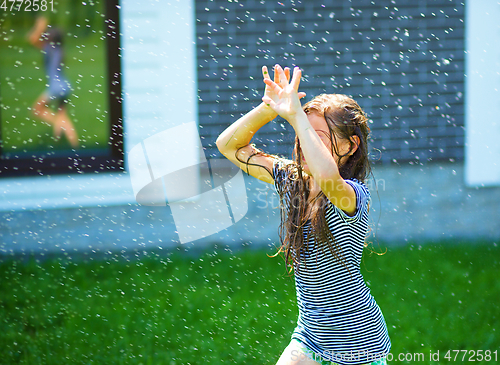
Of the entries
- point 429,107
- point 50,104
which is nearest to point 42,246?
point 50,104

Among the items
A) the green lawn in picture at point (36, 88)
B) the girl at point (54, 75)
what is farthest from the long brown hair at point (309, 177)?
the girl at point (54, 75)

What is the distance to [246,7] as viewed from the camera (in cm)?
529

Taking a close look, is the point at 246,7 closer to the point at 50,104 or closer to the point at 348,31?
the point at 348,31

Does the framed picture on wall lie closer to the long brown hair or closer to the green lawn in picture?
the green lawn in picture

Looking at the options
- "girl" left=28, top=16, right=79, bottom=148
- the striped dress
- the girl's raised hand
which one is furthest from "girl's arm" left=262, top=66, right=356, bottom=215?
"girl" left=28, top=16, right=79, bottom=148

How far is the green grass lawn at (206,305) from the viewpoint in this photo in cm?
324

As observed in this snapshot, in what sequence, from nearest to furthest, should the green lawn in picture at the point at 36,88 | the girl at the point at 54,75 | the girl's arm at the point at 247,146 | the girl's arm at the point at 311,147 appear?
the girl's arm at the point at 311,147, the girl's arm at the point at 247,146, the girl at the point at 54,75, the green lawn in picture at the point at 36,88

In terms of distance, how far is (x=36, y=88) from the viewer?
37.3ft

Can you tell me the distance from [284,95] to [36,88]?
439 inches

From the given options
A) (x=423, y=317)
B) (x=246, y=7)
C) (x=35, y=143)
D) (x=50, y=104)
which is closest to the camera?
(x=423, y=317)

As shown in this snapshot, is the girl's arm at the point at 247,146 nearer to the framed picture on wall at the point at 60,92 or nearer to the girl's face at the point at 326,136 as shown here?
the girl's face at the point at 326,136

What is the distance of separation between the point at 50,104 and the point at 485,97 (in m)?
5.32

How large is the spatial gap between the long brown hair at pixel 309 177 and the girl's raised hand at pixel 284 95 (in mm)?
200

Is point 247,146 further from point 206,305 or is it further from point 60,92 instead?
point 60,92
